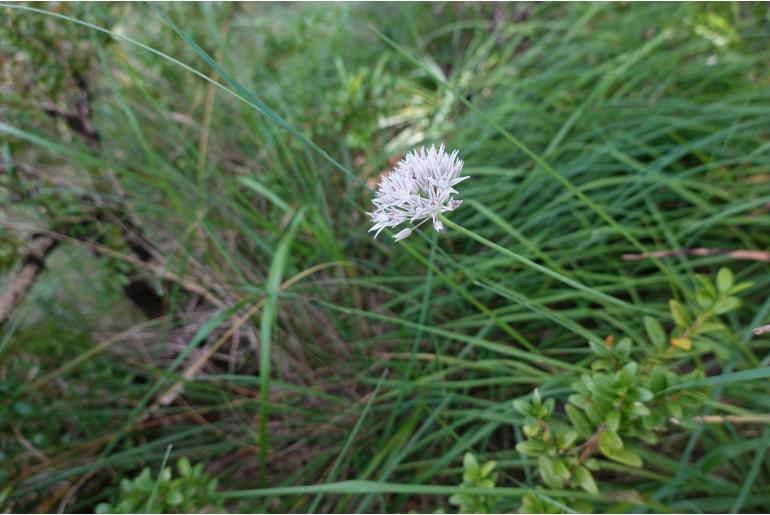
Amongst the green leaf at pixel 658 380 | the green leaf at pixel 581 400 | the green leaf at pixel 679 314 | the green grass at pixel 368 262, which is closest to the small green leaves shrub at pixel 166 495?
the green grass at pixel 368 262

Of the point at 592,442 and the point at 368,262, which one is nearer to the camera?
the point at 592,442

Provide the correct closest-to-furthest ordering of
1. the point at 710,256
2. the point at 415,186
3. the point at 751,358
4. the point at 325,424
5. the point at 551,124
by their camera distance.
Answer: the point at 415,186
the point at 751,358
the point at 325,424
the point at 710,256
the point at 551,124

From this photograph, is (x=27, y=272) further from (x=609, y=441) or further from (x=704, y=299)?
(x=704, y=299)

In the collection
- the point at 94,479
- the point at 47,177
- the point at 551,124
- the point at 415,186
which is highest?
the point at 551,124

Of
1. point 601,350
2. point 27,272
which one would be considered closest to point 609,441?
point 601,350

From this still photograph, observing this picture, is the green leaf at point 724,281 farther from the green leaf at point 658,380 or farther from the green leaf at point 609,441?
the green leaf at point 609,441

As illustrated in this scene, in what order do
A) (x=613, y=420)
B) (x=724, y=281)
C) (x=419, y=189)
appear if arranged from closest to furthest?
(x=419, y=189), (x=613, y=420), (x=724, y=281)

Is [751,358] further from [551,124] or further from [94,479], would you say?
[94,479]

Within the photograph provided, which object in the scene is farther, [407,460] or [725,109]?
[725,109]

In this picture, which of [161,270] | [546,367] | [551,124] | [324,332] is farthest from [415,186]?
[551,124]
